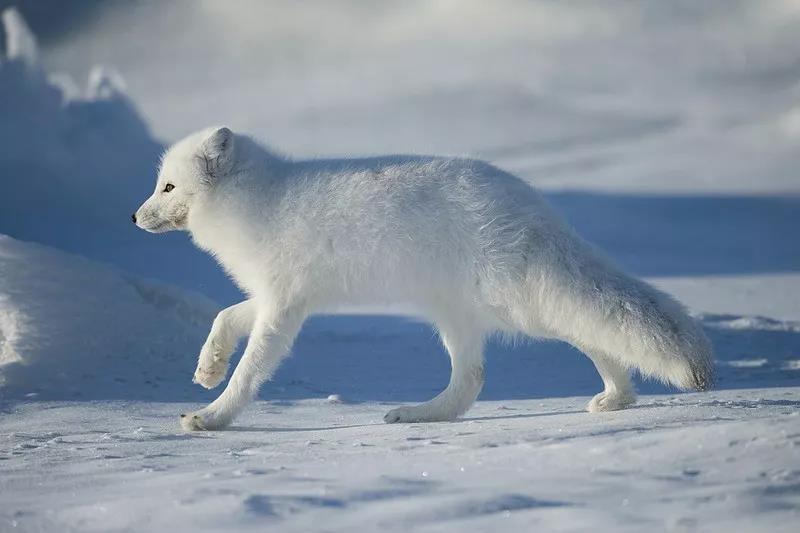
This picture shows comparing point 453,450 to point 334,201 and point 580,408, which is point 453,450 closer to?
point 334,201

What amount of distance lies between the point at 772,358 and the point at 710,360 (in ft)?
11.4

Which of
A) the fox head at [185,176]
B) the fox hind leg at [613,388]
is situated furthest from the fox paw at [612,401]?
the fox head at [185,176]

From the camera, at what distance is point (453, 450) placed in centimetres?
260

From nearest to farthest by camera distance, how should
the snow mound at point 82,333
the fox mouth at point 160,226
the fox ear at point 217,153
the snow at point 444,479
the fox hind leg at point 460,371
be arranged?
the snow at point 444,479 → the fox hind leg at point 460,371 → the fox ear at point 217,153 → the fox mouth at point 160,226 → the snow mound at point 82,333

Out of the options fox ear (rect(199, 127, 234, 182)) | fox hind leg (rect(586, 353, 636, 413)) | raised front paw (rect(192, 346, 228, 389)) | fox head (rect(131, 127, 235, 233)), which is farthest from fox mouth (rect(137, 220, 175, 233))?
fox hind leg (rect(586, 353, 636, 413))

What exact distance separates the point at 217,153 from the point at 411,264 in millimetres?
1046

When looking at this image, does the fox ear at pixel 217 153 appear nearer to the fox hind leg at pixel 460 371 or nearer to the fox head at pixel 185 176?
the fox head at pixel 185 176

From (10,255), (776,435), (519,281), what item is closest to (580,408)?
(519,281)

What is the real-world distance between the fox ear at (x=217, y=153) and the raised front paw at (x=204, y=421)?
1048 mm

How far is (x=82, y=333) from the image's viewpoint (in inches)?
230

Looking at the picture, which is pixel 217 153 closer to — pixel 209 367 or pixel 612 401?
pixel 209 367

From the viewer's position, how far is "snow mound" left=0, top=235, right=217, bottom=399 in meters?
5.20

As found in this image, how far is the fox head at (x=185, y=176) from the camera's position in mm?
3955

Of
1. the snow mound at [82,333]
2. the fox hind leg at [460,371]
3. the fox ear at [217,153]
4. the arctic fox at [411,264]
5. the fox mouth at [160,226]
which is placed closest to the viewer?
the arctic fox at [411,264]
